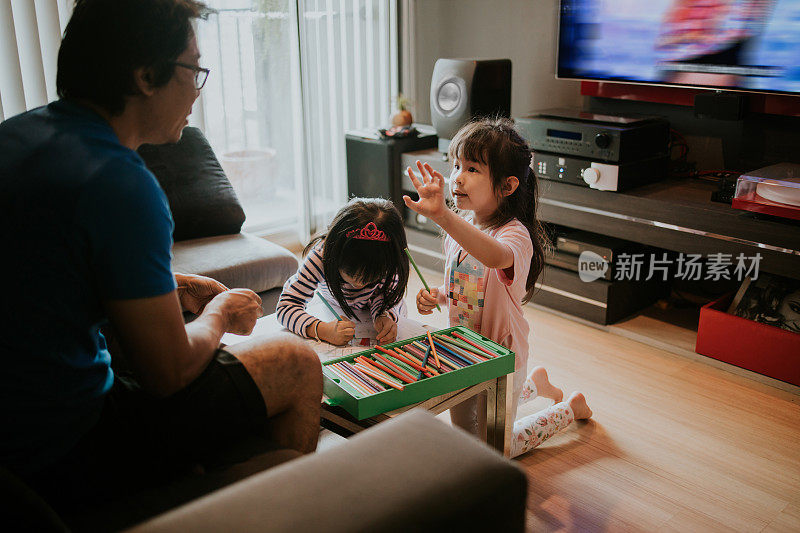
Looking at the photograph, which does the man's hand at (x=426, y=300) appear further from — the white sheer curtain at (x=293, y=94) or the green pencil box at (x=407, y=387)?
the white sheer curtain at (x=293, y=94)

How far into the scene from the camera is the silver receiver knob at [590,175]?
2764 mm

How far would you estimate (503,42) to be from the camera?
3678mm

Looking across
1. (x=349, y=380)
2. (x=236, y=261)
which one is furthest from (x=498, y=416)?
(x=236, y=261)

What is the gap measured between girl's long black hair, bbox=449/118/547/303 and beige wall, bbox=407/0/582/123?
5.19ft

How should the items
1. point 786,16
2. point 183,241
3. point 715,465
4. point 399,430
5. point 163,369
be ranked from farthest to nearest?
point 183,241
point 786,16
point 715,465
point 163,369
point 399,430

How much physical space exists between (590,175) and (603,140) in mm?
138

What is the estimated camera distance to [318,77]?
12.3ft

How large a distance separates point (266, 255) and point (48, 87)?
128 cm

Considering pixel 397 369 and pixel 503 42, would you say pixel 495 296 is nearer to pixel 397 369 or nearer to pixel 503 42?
pixel 397 369

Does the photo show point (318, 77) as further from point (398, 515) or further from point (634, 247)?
point (398, 515)

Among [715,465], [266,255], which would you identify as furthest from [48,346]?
[715,465]

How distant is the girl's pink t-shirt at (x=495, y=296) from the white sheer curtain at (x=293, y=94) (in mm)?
1988

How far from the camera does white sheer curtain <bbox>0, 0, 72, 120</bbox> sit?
9.32ft

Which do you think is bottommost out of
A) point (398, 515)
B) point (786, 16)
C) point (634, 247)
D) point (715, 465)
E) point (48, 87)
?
A: point (715, 465)
